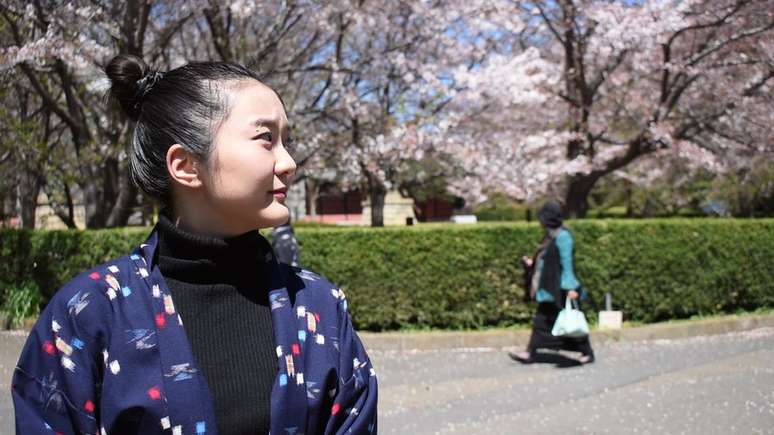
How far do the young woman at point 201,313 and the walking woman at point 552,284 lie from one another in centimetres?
580

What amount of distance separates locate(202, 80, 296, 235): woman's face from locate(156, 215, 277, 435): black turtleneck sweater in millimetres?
81

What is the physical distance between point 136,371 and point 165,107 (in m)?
0.59

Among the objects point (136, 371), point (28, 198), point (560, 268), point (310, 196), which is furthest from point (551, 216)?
point (310, 196)

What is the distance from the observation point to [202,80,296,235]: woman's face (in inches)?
63.3

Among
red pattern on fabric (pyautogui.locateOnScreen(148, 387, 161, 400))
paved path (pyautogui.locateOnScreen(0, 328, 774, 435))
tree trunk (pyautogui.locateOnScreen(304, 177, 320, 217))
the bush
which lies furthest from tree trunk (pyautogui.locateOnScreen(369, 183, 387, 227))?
tree trunk (pyautogui.locateOnScreen(304, 177, 320, 217))

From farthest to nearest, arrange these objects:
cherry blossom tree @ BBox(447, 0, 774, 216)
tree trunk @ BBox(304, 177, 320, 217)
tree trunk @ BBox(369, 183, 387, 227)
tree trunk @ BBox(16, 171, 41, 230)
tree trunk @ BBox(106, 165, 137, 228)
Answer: tree trunk @ BBox(304, 177, 320, 217), tree trunk @ BBox(369, 183, 387, 227), tree trunk @ BBox(16, 171, 41, 230), cherry blossom tree @ BBox(447, 0, 774, 216), tree trunk @ BBox(106, 165, 137, 228)

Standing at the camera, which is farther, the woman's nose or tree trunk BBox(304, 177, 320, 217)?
tree trunk BBox(304, 177, 320, 217)

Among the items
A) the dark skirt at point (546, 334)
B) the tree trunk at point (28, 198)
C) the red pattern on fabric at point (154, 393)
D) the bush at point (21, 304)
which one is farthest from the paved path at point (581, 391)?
the tree trunk at point (28, 198)

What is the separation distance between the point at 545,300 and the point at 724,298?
13.5 feet

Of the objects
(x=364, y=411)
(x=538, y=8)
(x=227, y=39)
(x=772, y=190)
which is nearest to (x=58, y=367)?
(x=364, y=411)

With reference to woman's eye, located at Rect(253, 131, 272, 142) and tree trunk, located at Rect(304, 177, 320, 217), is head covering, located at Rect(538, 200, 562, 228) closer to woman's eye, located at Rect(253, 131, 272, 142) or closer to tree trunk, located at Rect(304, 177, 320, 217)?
woman's eye, located at Rect(253, 131, 272, 142)

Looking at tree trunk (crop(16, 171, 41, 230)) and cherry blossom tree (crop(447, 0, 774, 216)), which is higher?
cherry blossom tree (crop(447, 0, 774, 216))

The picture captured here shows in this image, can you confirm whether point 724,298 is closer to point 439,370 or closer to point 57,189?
point 439,370

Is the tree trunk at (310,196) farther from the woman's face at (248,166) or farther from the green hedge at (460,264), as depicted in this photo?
the woman's face at (248,166)
